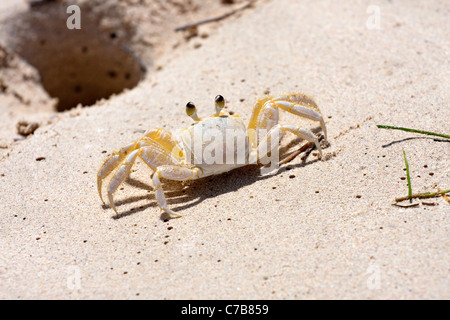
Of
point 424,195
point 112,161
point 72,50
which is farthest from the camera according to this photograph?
point 72,50

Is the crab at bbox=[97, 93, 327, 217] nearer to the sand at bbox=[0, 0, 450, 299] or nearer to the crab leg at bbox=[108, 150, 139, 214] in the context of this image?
the crab leg at bbox=[108, 150, 139, 214]

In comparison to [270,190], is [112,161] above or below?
above

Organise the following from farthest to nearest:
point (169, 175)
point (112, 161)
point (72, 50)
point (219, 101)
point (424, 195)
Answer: point (72, 50) → point (219, 101) → point (112, 161) → point (169, 175) → point (424, 195)

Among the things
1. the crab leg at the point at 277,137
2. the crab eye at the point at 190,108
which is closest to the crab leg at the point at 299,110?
the crab leg at the point at 277,137

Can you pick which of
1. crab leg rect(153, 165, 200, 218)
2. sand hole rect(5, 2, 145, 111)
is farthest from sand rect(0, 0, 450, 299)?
sand hole rect(5, 2, 145, 111)

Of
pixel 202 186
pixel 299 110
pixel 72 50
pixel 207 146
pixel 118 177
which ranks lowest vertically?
pixel 202 186

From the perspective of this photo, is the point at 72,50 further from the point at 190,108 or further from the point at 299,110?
the point at 299,110

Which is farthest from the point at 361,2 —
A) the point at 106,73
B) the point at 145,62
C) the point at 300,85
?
the point at 106,73

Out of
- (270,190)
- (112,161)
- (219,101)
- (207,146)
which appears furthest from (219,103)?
(112,161)
